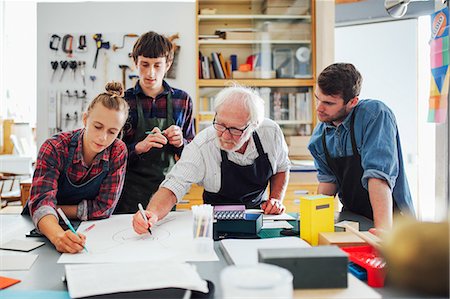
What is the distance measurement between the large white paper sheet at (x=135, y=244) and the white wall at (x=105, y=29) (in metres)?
2.53

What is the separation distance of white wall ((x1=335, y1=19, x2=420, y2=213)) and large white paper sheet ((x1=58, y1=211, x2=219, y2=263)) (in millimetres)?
2491

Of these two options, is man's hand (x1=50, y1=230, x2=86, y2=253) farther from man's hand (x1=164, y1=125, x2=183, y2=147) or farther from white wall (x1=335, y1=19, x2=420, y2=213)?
white wall (x1=335, y1=19, x2=420, y2=213)

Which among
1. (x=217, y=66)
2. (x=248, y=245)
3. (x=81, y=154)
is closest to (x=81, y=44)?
(x=217, y=66)

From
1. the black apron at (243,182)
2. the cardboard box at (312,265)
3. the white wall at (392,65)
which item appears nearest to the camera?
the cardboard box at (312,265)

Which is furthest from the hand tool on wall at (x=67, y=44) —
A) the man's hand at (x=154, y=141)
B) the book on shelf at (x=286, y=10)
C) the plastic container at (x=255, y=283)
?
the plastic container at (x=255, y=283)

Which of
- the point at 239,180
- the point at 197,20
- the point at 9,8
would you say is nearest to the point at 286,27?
the point at 197,20

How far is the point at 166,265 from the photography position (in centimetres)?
102

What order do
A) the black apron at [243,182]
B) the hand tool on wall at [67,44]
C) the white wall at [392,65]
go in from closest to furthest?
the black apron at [243,182] < the white wall at [392,65] < the hand tool on wall at [67,44]

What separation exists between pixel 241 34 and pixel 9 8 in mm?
2990

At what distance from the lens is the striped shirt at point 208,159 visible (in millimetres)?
1806

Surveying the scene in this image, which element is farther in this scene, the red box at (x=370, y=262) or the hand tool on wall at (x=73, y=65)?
the hand tool on wall at (x=73, y=65)

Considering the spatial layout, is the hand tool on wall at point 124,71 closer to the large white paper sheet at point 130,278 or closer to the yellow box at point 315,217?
the yellow box at point 315,217

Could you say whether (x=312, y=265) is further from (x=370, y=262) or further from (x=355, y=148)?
(x=355, y=148)

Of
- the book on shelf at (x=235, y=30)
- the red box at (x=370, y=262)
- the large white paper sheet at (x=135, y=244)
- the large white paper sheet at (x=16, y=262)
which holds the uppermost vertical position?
the book on shelf at (x=235, y=30)
